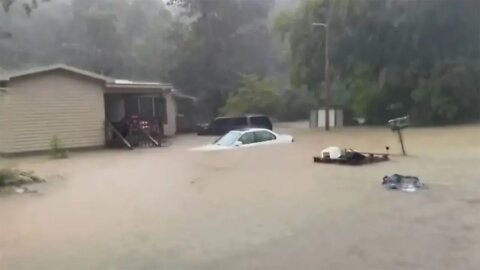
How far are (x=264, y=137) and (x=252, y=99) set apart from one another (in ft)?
74.5

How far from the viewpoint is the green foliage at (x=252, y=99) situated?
4622 cm

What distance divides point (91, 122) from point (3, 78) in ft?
15.1

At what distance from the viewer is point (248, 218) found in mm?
9789

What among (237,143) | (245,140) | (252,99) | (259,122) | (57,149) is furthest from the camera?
(252,99)

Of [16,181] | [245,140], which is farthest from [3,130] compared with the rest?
[16,181]

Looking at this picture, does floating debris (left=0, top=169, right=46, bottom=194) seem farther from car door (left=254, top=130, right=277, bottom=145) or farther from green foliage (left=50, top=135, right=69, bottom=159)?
car door (left=254, top=130, right=277, bottom=145)

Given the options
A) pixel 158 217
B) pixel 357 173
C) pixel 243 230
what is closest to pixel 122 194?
pixel 158 217

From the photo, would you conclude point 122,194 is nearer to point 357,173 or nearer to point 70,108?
point 357,173

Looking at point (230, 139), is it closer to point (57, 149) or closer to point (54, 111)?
point (57, 149)

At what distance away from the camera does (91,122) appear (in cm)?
2808

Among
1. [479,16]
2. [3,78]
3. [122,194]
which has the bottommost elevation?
[122,194]

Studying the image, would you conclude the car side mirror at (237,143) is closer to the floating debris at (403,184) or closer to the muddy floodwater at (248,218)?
the muddy floodwater at (248,218)

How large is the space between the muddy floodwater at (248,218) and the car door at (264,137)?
534 centimetres

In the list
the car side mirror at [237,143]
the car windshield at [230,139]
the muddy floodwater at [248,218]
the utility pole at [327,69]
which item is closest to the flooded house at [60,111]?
the car windshield at [230,139]
